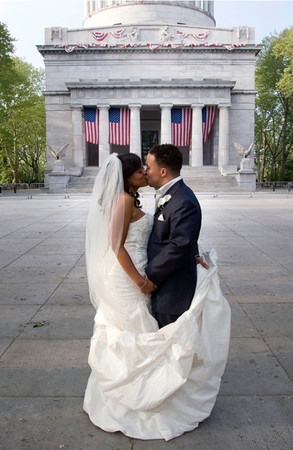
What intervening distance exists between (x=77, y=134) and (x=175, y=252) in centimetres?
4519

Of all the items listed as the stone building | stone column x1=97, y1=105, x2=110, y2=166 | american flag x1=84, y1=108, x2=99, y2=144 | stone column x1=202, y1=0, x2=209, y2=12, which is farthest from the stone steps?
stone column x1=202, y1=0, x2=209, y2=12

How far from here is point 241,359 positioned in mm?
4105

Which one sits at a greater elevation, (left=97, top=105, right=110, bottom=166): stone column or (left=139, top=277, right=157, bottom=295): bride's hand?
(left=97, top=105, right=110, bottom=166): stone column

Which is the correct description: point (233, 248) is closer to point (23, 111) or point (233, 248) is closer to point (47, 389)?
point (47, 389)

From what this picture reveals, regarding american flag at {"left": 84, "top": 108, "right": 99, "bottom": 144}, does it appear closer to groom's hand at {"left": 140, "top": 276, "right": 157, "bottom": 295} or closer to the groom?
the groom

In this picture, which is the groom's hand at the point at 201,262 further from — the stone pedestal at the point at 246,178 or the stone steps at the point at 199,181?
the stone pedestal at the point at 246,178

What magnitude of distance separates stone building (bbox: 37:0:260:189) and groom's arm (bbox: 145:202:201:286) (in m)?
41.9

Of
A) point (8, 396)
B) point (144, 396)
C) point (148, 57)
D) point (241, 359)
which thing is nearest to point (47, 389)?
point (8, 396)

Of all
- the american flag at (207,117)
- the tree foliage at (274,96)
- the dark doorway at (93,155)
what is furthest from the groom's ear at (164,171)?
the tree foliage at (274,96)

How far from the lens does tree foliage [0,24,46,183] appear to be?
143ft

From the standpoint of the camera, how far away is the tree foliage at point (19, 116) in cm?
4365

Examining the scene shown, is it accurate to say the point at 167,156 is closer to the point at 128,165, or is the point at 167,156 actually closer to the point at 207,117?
the point at 128,165

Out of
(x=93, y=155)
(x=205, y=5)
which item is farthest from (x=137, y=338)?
(x=205, y=5)

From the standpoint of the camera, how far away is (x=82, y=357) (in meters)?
4.18
